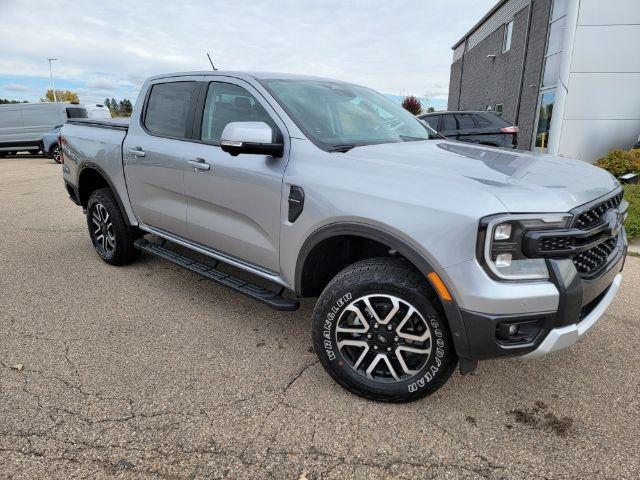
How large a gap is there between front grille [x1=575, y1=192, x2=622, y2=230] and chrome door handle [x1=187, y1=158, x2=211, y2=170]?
2318 mm

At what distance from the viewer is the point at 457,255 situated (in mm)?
2137

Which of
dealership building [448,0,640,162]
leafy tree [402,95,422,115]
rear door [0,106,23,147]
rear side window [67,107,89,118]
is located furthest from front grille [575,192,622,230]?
leafy tree [402,95,422,115]

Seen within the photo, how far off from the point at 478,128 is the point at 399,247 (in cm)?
882

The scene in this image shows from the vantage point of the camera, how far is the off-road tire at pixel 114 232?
4575 mm

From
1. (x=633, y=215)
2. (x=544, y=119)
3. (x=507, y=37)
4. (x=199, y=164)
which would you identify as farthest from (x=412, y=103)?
(x=199, y=164)

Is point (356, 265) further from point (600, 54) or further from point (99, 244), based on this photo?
point (600, 54)

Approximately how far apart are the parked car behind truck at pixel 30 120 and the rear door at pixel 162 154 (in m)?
17.1

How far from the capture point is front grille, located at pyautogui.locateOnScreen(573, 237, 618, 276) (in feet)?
7.49

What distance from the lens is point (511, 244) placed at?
2.07 m

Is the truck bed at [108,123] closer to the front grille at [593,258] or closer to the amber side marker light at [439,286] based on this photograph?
the amber side marker light at [439,286]

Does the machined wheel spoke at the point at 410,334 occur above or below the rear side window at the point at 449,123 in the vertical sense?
below

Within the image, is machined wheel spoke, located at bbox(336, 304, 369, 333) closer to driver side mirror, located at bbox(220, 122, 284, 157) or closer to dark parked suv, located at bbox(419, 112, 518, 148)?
driver side mirror, located at bbox(220, 122, 284, 157)

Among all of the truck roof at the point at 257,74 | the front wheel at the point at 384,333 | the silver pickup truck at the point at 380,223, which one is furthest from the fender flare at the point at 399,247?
the truck roof at the point at 257,74

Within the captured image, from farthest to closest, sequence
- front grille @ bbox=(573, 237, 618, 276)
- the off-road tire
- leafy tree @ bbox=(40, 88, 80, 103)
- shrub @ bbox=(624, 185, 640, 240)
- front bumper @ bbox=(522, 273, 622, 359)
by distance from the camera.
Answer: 1. leafy tree @ bbox=(40, 88, 80, 103)
2. shrub @ bbox=(624, 185, 640, 240)
3. the off-road tire
4. front grille @ bbox=(573, 237, 618, 276)
5. front bumper @ bbox=(522, 273, 622, 359)
